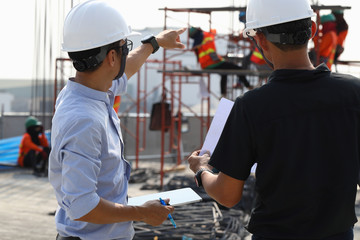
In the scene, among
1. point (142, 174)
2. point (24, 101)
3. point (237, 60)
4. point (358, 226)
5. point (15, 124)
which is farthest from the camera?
point (24, 101)

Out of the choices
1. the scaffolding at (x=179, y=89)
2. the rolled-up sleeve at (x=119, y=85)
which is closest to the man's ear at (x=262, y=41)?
the rolled-up sleeve at (x=119, y=85)

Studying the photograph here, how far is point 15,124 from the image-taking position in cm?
1474

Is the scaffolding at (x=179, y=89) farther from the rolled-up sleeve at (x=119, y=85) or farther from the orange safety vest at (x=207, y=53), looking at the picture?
the rolled-up sleeve at (x=119, y=85)

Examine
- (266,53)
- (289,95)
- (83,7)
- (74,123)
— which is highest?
(83,7)

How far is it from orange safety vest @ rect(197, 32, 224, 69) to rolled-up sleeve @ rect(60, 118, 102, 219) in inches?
263

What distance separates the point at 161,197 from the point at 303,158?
2.19 feet

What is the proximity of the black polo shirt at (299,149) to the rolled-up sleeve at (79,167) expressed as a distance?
0.43 metres

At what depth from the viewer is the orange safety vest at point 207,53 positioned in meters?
8.39

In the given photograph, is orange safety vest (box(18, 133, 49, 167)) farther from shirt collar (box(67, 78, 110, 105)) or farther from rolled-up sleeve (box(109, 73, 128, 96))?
shirt collar (box(67, 78, 110, 105))

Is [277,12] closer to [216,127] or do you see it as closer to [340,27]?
[216,127]

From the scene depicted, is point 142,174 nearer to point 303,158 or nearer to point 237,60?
point 237,60

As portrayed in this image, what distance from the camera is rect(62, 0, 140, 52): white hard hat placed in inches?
76.2

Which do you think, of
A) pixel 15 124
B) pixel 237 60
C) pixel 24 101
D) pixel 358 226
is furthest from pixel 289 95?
pixel 24 101

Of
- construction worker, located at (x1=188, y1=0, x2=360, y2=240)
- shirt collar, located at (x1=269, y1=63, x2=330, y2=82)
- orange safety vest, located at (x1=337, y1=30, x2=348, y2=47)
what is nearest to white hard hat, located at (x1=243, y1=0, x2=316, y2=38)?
construction worker, located at (x1=188, y1=0, x2=360, y2=240)
